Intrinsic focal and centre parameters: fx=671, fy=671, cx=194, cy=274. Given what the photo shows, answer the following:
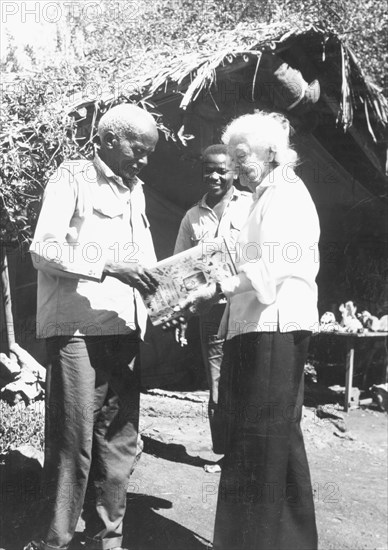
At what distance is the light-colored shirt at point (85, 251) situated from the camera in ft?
10.2

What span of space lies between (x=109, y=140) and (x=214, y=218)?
194cm

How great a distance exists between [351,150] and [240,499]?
19.2 ft

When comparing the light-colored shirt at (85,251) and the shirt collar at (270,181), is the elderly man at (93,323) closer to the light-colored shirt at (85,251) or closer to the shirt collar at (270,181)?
the light-colored shirt at (85,251)

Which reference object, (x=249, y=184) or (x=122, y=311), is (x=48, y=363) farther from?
(x=249, y=184)

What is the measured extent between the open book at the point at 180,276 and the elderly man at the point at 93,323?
64 millimetres

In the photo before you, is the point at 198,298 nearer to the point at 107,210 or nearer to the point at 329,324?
the point at 107,210

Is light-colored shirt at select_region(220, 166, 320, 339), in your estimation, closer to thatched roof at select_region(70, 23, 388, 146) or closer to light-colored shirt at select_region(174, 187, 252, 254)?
light-colored shirt at select_region(174, 187, 252, 254)

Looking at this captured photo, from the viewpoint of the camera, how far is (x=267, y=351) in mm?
2910

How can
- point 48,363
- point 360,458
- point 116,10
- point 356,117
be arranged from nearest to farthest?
point 48,363
point 360,458
point 356,117
point 116,10

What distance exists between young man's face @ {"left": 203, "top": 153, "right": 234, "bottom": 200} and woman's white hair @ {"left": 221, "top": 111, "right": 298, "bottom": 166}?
1.98 m

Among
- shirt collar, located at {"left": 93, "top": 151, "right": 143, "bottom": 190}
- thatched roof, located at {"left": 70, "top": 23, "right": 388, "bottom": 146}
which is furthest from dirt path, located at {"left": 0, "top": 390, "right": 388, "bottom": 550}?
thatched roof, located at {"left": 70, "top": 23, "right": 388, "bottom": 146}

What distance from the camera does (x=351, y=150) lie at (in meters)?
8.02

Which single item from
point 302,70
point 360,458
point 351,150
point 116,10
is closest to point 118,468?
point 360,458

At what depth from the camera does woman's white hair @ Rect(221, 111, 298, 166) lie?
9.85ft
